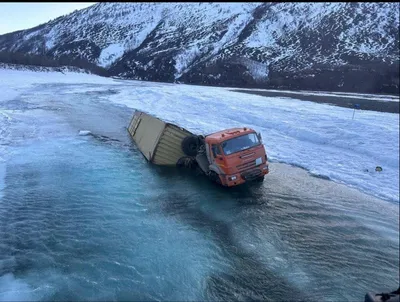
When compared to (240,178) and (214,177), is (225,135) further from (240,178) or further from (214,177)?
(240,178)

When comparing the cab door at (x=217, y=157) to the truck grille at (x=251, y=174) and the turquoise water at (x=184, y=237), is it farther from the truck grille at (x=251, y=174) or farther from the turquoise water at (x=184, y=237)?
the turquoise water at (x=184, y=237)

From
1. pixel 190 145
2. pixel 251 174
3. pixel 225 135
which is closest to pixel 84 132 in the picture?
pixel 190 145

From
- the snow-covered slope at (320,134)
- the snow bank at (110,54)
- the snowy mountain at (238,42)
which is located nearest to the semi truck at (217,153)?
the snow-covered slope at (320,134)

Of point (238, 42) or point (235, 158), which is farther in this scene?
point (238, 42)

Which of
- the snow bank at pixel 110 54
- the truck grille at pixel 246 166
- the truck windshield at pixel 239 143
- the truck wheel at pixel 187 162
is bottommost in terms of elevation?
the truck wheel at pixel 187 162

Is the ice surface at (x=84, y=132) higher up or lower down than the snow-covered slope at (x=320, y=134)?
lower down

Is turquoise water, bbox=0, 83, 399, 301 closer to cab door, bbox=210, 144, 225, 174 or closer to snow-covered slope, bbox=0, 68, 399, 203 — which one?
cab door, bbox=210, 144, 225, 174

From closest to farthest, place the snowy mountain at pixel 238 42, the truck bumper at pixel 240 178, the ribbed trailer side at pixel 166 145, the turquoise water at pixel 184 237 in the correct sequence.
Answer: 1. the turquoise water at pixel 184 237
2. the truck bumper at pixel 240 178
3. the ribbed trailer side at pixel 166 145
4. the snowy mountain at pixel 238 42
